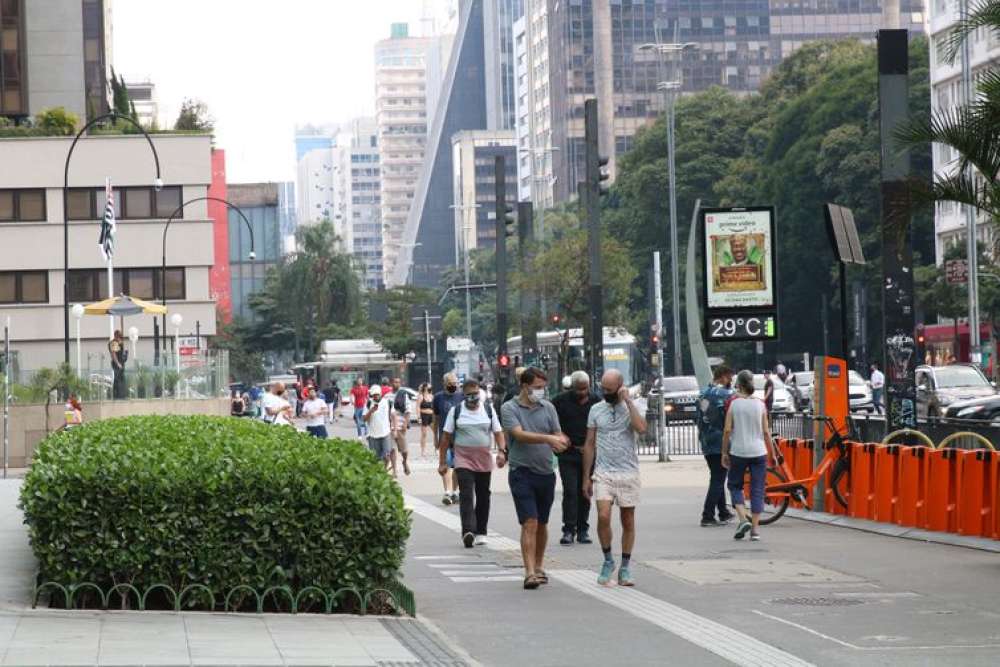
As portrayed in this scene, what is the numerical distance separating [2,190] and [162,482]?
188 feet

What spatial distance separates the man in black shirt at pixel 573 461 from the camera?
63.8ft

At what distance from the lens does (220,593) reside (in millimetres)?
12570

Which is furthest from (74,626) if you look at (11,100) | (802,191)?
(802,191)

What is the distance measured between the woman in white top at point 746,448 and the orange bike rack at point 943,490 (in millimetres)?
1758

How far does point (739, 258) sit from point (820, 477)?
393 centimetres

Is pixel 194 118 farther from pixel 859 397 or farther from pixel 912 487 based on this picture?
pixel 912 487

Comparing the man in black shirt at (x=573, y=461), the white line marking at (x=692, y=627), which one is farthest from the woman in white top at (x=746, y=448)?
the white line marking at (x=692, y=627)

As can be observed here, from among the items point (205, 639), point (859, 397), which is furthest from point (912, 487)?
point (859, 397)

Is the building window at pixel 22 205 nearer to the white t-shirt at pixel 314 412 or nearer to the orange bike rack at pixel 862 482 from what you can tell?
the white t-shirt at pixel 314 412

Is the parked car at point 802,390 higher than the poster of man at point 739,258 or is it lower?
lower

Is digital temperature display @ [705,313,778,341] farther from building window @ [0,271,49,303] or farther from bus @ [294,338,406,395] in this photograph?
bus @ [294,338,406,395]

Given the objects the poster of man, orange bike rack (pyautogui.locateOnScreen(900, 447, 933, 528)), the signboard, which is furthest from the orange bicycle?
the signboard

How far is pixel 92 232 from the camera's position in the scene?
68.0m

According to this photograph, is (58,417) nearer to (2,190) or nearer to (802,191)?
(2,190)
